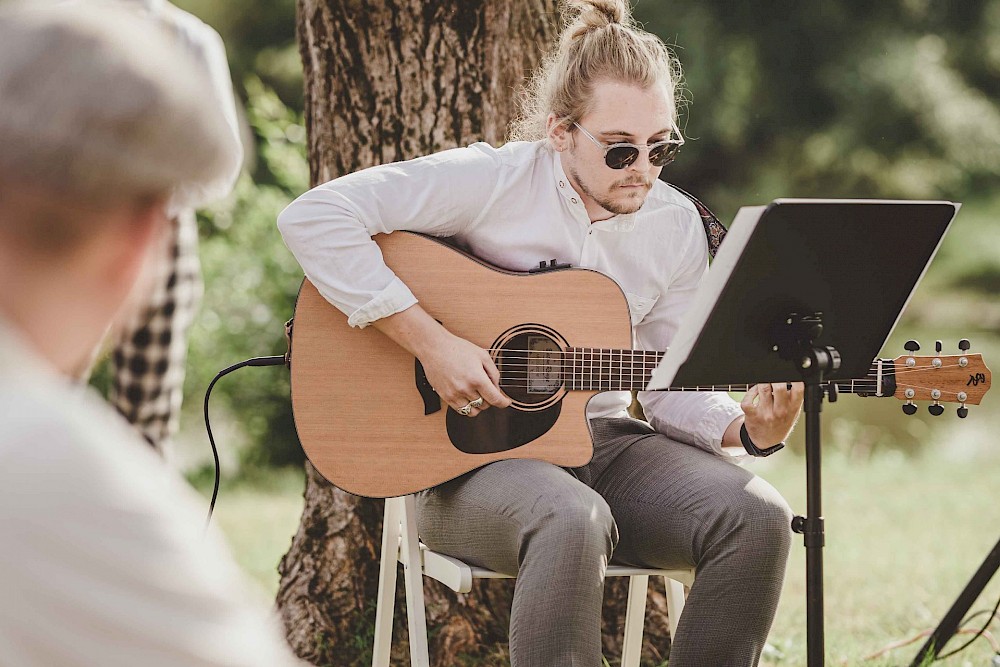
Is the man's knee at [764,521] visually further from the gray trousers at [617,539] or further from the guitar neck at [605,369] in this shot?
the guitar neck at [605,369]

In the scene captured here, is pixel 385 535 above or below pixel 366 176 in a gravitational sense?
below

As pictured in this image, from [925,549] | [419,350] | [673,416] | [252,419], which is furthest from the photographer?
[252,419]

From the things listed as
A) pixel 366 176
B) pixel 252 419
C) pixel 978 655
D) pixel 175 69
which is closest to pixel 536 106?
pixel 366 176

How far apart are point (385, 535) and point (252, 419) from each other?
3852mm

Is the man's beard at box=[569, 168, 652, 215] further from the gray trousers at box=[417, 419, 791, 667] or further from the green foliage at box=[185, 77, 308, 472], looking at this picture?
the green foliage at box=[185, 77, 308, 472]

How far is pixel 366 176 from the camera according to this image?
2727 mm

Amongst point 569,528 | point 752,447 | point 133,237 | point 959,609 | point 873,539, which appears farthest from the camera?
point 873,539

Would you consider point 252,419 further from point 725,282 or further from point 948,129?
point 948,129

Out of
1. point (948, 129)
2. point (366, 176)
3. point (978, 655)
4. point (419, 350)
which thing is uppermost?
point (948, 129)

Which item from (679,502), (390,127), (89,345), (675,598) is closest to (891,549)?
(675,598)

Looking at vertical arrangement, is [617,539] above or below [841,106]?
below

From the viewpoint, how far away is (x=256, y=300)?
635 cm

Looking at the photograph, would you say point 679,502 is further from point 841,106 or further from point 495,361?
point 841,106

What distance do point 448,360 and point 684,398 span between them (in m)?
0.62
